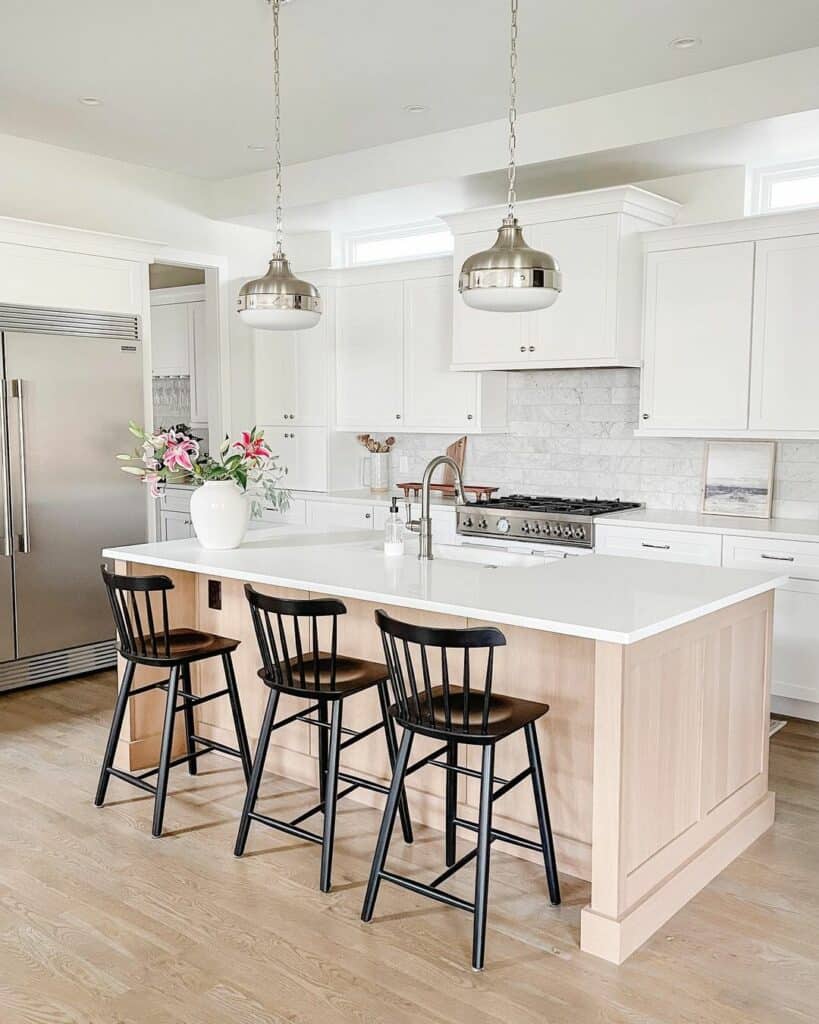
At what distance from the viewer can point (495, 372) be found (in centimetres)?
582

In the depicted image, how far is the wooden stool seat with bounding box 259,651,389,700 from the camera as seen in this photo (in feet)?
9.76

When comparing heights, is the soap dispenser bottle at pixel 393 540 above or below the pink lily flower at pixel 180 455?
below

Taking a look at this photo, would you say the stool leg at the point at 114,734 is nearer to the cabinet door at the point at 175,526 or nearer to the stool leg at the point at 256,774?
the stool leg at the point at 256,774

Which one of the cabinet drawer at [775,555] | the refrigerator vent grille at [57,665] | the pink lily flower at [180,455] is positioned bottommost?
the refrigerator vent grille at [57,665]

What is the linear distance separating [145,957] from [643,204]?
13.5 feet

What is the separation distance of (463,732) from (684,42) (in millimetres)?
3031

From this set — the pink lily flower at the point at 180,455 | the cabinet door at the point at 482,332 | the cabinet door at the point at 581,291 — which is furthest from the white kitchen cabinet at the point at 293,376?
the pink lily flower at the point at 180,455

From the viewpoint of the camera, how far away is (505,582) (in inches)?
123

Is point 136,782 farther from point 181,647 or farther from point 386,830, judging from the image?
point 386,830

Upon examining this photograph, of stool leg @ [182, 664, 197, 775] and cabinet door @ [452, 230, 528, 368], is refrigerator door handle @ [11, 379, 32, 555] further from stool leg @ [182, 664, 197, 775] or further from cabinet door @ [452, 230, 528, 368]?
cabinet door @ [452, 230, 528, 368]

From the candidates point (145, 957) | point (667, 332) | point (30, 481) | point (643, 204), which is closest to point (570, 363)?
point (667, 332)

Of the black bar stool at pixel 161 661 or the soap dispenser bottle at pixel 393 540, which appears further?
the soap dispenser bottle at pixel 393 540

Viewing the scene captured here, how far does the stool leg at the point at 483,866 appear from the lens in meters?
2.52

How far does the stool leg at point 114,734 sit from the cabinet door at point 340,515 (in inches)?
96.4
